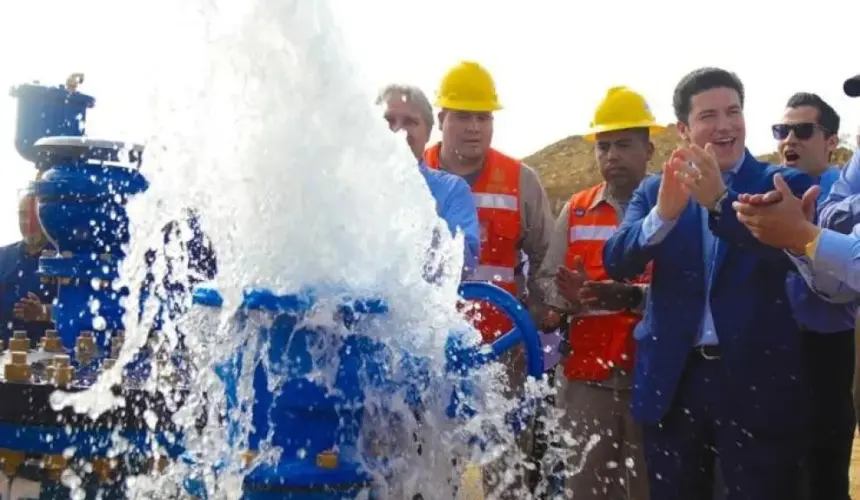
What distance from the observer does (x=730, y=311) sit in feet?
9.95

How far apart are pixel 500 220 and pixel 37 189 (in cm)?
217

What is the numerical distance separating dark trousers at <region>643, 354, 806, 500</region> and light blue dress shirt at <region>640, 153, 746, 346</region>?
0.29 feet

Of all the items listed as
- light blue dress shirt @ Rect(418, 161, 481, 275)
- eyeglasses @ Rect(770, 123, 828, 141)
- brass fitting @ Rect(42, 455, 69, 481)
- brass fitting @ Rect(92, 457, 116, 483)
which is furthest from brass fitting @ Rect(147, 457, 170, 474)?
eyeglasses @ Rect(770, 123, 828, 141)

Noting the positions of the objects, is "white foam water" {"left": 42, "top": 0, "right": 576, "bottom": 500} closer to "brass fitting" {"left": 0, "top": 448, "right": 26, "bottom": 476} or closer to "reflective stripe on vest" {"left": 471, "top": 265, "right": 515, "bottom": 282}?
"brass fitting" {"left": 0, "top": 448, "right": 26, "bottom": 476}

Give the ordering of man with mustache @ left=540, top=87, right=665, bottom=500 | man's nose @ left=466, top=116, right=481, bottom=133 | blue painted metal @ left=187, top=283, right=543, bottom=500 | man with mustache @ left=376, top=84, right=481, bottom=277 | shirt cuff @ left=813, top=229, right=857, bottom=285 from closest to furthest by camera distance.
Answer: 1. blue painted metal @ left=187, top=283, right=543, bottom=500
2. shirt cuff @ left=813, top=229, right=857, bottom=285
3. man with mustache @ left=376, top=84, right=481, bottom=277
4. man with mustache @ left=540, top=87, right=665, bottom=500
5. man's nose @ left=466, top=116, right=481, bottom=133

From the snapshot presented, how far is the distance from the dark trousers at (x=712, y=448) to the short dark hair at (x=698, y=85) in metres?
0.90

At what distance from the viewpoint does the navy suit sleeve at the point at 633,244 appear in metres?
3.23

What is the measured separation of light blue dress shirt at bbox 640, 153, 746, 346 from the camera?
10.2 ft

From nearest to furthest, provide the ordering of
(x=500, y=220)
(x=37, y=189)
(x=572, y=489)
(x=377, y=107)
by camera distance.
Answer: (x=377, y=107) < (x=37, y=189) < (x=572, y=489) < (x=500, y=220)

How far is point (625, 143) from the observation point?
4.15 m

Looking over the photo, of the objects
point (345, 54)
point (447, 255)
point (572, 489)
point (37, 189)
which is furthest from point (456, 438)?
point (572, 489)

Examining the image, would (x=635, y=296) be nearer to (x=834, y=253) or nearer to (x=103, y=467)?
(x=834, y=253)

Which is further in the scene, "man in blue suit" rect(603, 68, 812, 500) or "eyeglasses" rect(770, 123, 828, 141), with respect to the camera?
"eyeglasses" rect(770, 123, 828, 141)

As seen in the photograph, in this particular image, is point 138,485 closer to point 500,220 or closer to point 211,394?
point 211,394
